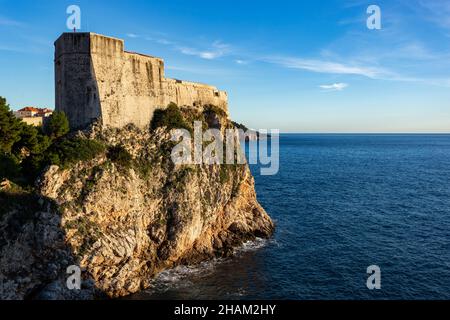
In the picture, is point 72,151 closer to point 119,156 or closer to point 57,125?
point 57,125

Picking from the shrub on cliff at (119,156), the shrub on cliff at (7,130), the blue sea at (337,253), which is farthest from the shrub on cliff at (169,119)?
the blue sea at (337,253)

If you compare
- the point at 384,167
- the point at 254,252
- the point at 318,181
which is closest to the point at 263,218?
the point at 254,252

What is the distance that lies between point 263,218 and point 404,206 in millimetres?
25590

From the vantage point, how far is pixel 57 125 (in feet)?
120

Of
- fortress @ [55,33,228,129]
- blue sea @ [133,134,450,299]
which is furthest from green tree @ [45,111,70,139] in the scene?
blue sea @ [133,134,450,299]

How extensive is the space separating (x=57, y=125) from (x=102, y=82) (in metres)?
6.48

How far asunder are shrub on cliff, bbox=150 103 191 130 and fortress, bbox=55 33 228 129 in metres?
0.80

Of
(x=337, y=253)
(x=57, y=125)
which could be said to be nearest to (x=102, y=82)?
(x=57, y=125)

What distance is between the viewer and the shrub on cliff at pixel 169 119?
4406 centimetres

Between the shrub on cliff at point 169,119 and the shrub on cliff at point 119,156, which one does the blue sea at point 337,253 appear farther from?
the shrub on cliff at point 169,119

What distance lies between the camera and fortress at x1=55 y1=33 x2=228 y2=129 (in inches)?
1500
